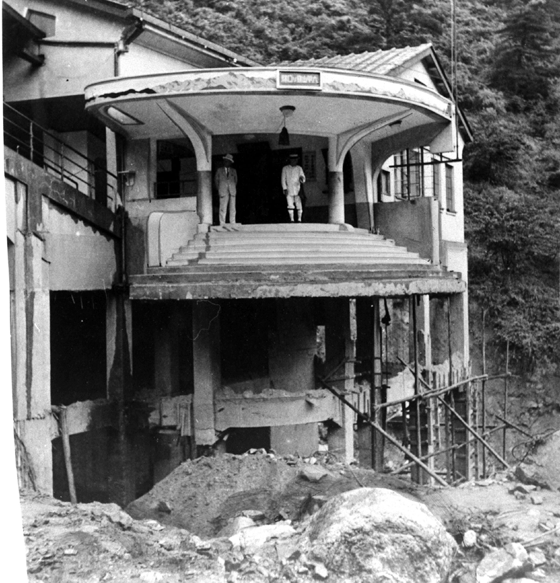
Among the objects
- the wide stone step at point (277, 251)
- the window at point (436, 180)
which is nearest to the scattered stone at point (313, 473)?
the wide stone step at point (277, 251)

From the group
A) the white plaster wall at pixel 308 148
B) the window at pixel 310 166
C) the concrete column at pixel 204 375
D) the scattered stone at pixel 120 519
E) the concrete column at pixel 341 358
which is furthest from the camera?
the window at pixel 310 166

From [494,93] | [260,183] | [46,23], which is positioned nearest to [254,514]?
[260,183]

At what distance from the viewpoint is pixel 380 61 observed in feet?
65.1

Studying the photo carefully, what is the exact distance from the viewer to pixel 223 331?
19.1 meters

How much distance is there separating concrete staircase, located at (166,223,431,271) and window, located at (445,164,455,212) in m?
10.5

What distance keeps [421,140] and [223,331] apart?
6645mm

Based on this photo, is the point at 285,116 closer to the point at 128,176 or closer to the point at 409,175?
the point at 128,176

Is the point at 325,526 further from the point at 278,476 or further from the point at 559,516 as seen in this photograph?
the point at 278,476

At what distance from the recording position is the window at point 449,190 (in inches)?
1041

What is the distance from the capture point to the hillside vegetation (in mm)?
19031

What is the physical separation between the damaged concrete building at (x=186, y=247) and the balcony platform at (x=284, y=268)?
0.14ft

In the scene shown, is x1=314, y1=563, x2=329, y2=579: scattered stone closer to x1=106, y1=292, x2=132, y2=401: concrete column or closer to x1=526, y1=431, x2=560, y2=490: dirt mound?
x1=526, y1=431, x2=560, y2=490: dirt mound

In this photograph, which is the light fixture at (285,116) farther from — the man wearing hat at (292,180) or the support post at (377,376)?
the support post at (377,376)

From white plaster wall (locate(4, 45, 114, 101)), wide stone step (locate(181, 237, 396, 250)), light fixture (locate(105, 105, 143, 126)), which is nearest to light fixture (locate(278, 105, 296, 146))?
wide stone step (locate(181, 237, 396, 250))
